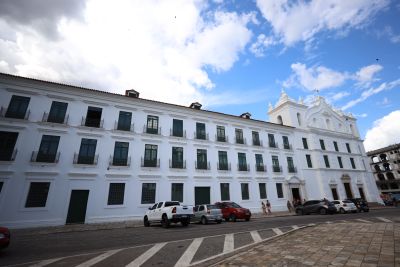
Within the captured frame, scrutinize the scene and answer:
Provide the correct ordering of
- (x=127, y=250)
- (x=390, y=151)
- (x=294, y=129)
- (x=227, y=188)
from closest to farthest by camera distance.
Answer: (x=127, y=250) → (x=227, y=188) → (x=294, y=129) → (x=390, y=151)

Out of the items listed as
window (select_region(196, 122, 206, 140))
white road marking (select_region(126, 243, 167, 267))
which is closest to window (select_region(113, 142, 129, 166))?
window (select_region(196, 122, 206, 140))

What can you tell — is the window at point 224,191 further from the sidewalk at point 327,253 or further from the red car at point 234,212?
the sidewalk at point 327,253

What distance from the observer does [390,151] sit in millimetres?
57812

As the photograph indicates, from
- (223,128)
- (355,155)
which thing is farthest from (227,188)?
(355,155)

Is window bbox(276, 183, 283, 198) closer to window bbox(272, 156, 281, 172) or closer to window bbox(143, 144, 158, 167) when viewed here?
window bbox(272, 156, 281, 172)

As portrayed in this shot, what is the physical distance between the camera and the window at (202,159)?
23425 millimetres

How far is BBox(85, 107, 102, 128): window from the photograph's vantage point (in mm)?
19953

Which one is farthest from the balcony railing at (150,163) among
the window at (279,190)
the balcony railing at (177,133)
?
the window at (279,190)

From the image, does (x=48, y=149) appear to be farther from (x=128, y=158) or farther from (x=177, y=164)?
(x=177, y=164)

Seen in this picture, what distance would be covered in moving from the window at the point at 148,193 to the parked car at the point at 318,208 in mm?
15916

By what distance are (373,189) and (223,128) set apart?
30.0 m

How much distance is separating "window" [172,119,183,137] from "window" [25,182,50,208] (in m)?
12.4

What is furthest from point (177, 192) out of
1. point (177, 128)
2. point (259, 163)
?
point (259, 163)

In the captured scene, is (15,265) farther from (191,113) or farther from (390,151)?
(390,151)
